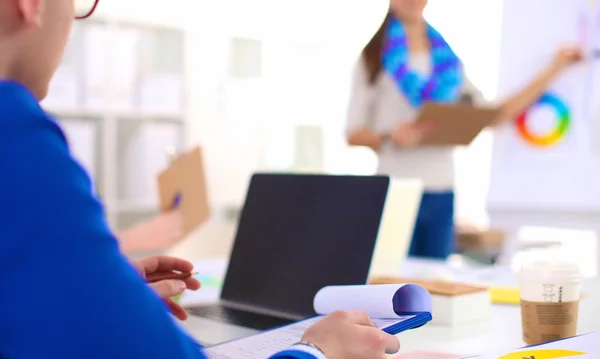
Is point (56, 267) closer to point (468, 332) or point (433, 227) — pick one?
point (468, 332)

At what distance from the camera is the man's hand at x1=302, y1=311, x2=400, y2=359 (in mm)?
662

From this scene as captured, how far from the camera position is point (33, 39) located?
21.5 inches

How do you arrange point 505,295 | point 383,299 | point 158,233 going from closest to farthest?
point 383,299
point 505,295
point 158,233

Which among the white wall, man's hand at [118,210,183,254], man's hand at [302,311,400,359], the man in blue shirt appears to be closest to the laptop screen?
man's hand at [302,311,400,359]

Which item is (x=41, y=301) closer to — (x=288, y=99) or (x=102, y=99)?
(x=102, y=99)

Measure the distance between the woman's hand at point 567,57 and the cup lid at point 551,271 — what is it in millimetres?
1760

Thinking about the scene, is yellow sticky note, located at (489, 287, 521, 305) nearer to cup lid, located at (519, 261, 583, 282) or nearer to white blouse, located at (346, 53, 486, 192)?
cup lid, located at (519, 261, 583, 282)

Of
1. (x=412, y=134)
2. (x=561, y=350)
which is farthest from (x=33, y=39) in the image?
(x=412, y=134)

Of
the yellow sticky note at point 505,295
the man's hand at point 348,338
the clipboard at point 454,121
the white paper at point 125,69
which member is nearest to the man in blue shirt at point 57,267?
the man's hand at point 348,338

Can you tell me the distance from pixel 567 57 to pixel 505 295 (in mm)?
1464

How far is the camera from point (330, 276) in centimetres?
109

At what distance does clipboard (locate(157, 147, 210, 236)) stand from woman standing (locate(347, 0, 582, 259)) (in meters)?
0.68

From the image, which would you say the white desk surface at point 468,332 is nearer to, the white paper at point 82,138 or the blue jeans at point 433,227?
the blue jeans at point 433,227

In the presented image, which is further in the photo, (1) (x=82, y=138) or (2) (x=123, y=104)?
(2) (x=123, y=104)
